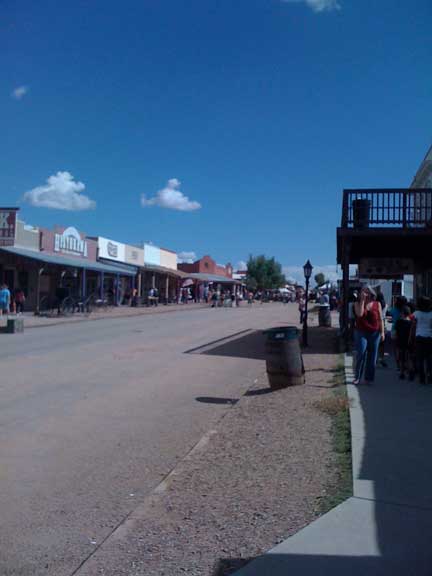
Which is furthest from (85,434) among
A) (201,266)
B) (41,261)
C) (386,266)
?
(201,266)

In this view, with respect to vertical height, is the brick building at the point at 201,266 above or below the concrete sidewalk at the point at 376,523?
above

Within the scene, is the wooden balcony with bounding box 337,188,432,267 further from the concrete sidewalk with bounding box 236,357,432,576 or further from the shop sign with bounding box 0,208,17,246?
the shop sign with bounding box 0,208,17,246

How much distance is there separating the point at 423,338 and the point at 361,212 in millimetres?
6252

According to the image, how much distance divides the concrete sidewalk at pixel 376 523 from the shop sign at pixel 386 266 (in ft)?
47.1

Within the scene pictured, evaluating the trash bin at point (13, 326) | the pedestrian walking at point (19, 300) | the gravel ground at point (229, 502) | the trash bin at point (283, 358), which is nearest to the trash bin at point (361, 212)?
the trash bin at point (283, 358)

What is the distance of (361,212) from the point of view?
15352 millimetres

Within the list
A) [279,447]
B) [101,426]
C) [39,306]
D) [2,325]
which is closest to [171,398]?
[101,426]

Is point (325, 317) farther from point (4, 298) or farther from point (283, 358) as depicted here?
point (283, 358)

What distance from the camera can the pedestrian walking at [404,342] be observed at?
34.6ft

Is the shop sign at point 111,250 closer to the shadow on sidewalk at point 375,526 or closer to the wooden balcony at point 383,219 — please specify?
the wooden balcony at point 383,219

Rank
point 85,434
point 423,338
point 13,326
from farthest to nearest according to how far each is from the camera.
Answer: point 13,326 → point 423,338 → point 85,434

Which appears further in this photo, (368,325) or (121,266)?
(121,266)

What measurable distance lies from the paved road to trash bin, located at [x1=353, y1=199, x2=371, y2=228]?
14.8ft

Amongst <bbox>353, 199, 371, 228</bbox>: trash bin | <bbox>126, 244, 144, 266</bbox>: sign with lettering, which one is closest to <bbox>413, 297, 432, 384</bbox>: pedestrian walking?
<bbox>353, 199, 371, 228</bbox>: trash bin
